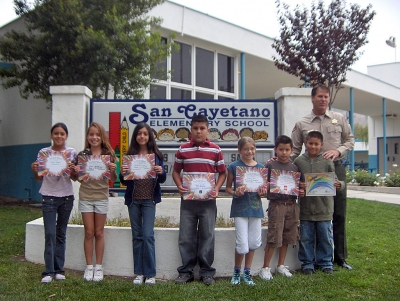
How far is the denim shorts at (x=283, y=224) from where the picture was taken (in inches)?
177

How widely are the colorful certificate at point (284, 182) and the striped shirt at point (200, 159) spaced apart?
0.55 metres

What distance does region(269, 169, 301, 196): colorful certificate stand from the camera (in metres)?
→ 4.48

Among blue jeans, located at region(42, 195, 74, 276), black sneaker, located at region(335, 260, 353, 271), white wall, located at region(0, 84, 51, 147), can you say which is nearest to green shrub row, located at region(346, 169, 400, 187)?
white wall, located at region(0, 84, 51, 147)

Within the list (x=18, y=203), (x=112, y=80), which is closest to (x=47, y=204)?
(x=112, y=80)

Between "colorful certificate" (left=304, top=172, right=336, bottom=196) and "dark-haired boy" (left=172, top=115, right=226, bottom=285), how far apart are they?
96 centimetres

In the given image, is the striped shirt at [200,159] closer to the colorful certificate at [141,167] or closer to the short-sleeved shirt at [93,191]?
the colorful certificate at [141,167]

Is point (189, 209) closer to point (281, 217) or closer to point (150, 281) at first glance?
point (150, 281)

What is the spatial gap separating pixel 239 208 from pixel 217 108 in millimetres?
2086

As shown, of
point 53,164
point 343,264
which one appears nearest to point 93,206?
point 53,164

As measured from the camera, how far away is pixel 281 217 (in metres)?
4.52

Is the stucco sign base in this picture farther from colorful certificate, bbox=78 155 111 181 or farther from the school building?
the school building

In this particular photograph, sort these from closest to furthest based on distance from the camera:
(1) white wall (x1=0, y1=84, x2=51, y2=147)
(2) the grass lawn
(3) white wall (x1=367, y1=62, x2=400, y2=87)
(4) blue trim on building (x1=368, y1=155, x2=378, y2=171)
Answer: (2) the grass lawn
(1) white wall (x1=0, y1=84, x2=51, y2=147)
(4) blue trim on building (x1=368, y1=155, x2=378, y2=171)
(3) white wall (x1=367, y1=62, x2=400, y2=87)

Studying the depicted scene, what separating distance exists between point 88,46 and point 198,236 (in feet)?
16.8

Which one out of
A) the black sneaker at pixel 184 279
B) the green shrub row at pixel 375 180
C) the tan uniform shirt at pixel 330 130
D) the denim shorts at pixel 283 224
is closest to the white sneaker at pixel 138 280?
the black sneaker at pixel 184 279
